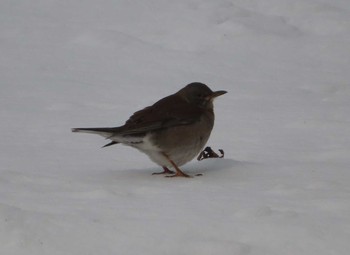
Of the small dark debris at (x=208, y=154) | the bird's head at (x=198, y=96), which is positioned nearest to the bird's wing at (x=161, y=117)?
the bird's head at (x=198, y=96)

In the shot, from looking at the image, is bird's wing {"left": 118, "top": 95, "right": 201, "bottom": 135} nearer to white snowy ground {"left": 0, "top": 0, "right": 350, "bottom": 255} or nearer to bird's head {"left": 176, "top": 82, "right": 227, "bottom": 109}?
bird's head {"left": 176, "top": 82, "right": 227, "bottom": 109}

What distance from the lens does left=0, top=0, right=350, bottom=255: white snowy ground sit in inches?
196

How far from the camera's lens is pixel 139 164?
8.00m

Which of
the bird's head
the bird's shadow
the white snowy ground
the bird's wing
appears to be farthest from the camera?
the bird's head

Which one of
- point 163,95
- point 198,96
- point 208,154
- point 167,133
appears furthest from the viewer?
point 163,95

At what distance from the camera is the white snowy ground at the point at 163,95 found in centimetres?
498

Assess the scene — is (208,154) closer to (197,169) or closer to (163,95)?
(197,169)

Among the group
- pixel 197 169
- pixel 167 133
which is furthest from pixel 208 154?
pixel 167 133

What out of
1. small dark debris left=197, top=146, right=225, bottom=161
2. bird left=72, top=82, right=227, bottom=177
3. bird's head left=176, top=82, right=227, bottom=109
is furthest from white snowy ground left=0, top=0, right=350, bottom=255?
bird's head left=176, top=82, right=227, bottom=109

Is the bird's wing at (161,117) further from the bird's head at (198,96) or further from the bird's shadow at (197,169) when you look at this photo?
the bird's shadow at (197,169)

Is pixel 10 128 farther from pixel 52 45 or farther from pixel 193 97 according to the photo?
pixel 52 45

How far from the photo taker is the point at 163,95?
10.6 metres

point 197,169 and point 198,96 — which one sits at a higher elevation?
point 198,96

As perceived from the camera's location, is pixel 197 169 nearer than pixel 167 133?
No
